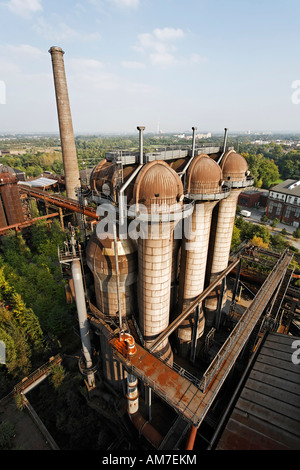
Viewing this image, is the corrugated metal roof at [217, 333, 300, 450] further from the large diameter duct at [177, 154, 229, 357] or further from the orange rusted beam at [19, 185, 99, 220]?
the orange rusted beam at [19, 185, 99, 220]

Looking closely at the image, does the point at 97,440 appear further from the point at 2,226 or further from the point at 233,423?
the point at 2,226

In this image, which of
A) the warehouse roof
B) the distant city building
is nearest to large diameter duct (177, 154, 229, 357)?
the distant city building

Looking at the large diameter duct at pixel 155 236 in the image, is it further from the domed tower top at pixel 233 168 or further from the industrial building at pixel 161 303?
the domed tower top at pixel 233 168

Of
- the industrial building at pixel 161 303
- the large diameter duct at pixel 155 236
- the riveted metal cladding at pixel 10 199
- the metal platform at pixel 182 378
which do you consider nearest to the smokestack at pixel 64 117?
the riveted metal cladding at pixel 10 199

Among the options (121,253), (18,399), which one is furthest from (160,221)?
(18,399)
